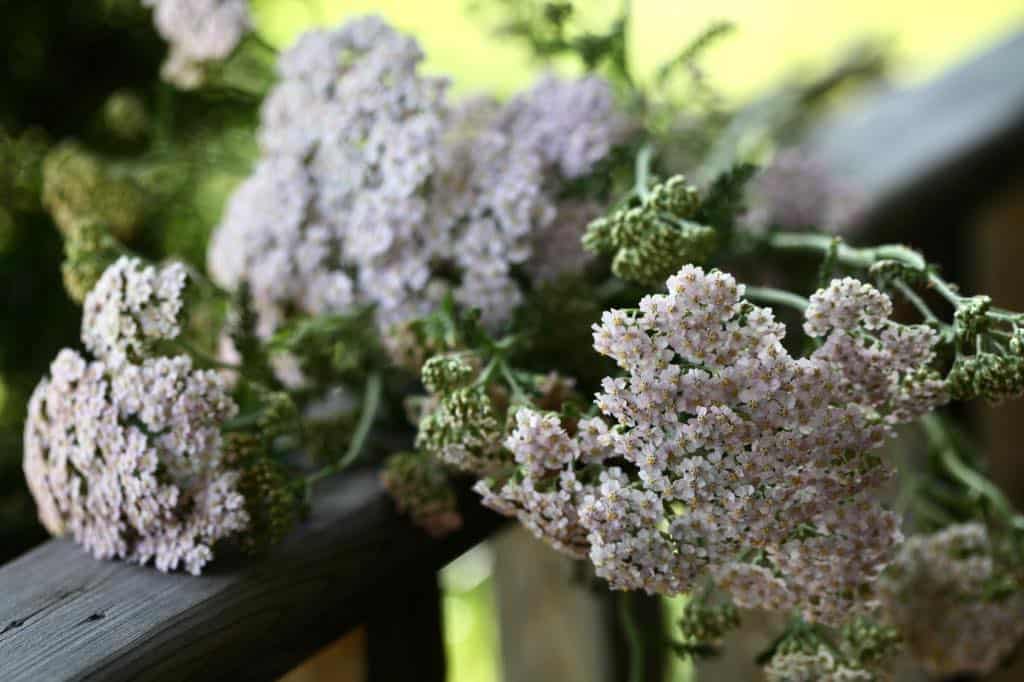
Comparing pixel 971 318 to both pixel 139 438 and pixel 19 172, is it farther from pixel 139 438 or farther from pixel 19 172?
pixel 19 172

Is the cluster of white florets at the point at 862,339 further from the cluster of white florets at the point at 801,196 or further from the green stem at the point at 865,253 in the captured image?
the cluster of white florets at the point at 801,196

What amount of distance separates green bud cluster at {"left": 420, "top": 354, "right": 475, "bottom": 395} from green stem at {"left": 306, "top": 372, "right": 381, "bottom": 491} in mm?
159

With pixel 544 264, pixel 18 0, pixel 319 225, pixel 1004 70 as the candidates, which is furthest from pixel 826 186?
pixel 18 0

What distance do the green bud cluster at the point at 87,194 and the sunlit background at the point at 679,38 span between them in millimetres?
292

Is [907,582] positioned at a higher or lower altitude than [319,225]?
lower

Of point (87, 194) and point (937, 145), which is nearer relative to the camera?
point (87, 194)

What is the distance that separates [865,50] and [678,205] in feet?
6.27

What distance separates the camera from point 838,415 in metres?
0.71

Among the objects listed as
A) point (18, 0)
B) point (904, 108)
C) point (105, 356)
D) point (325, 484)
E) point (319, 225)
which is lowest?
point (325, 484)

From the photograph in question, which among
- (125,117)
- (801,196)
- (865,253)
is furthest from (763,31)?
(865,253)

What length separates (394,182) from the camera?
971 mm

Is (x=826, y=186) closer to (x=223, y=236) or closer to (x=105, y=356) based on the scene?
(x=223, y=236)

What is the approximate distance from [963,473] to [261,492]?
739mm

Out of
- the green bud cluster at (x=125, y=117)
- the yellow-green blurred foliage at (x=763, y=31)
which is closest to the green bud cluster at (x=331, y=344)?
the green bud cluster at (x=125, y=117)
